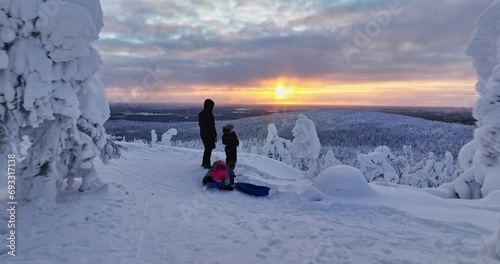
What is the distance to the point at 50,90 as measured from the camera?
5746 mm

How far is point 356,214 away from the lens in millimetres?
7074

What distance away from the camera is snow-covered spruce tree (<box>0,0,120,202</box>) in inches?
212

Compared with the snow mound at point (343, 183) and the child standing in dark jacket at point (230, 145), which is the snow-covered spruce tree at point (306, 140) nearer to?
the snow mound at point (343, 183)

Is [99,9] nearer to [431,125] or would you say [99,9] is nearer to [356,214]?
[356,214]

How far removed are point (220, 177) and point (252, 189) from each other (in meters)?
1.01

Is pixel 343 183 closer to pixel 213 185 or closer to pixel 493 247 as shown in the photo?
pixel 213 185

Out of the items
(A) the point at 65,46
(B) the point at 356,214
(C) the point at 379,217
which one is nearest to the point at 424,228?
(C) the point at 379,217

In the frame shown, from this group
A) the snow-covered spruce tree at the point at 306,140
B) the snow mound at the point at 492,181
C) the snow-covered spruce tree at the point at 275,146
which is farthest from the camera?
the snow-covered spruce tree at the point at 275,146

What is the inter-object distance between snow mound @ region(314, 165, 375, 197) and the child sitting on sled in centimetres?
252

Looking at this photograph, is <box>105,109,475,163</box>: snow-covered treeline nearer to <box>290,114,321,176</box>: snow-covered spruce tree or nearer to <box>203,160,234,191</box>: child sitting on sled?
<box>290,114,321,176</box>: snow-covered spruce tree

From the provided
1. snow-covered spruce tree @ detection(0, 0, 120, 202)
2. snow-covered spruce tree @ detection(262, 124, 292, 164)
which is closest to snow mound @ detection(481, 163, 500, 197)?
snow-covered spruce tree @ detection(0, 0, 120, 202)

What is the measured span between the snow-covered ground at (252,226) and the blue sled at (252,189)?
0.23 metres

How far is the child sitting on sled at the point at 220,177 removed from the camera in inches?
352

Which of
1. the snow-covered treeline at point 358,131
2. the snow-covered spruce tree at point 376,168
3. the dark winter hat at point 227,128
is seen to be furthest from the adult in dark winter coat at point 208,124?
the snow-covered treeline at point 358,131
